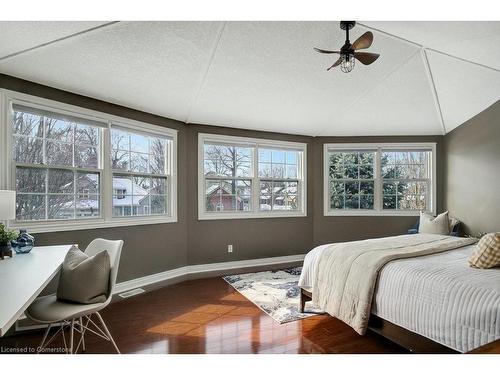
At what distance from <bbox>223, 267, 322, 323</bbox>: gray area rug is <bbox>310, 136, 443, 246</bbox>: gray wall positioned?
3.02 ft

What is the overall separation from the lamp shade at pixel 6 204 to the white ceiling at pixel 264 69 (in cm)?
112

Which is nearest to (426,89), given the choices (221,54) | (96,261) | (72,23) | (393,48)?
(393,48)

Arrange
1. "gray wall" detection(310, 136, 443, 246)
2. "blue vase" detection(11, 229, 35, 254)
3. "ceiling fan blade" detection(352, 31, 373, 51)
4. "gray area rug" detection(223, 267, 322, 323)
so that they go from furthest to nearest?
"gray wall" detection(310, 136, 443, 246) → "gray area rug" detection(223, 267, 322, 323) → "blue vase" detection(11, 229, 35, 254) → "ceiling fan blade" detection(352, 31, 373, 51)

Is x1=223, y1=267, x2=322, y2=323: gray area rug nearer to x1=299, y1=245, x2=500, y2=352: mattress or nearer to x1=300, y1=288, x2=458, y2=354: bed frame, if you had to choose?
x1=300, y1=288, x2=458, y2=354: bed frame

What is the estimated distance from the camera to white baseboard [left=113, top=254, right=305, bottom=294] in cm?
347

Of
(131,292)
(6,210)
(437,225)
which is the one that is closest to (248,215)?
(131,292)

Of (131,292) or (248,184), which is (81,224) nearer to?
(131,292)

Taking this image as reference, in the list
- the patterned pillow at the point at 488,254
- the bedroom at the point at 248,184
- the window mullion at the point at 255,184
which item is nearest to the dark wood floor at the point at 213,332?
the bedroom at the point at 248,184

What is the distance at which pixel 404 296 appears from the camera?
201 centimetres

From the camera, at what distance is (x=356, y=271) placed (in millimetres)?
2336

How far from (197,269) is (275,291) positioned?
4.11 ft

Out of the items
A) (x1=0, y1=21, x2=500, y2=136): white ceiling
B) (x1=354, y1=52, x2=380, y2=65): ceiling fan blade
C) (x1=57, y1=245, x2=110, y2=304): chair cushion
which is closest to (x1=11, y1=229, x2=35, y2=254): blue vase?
(x1=57, y1=245, x2=110, y2=304): chair cushion

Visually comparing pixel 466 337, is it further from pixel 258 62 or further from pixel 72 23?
pixel 72 23

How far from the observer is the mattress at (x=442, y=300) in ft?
5.31
